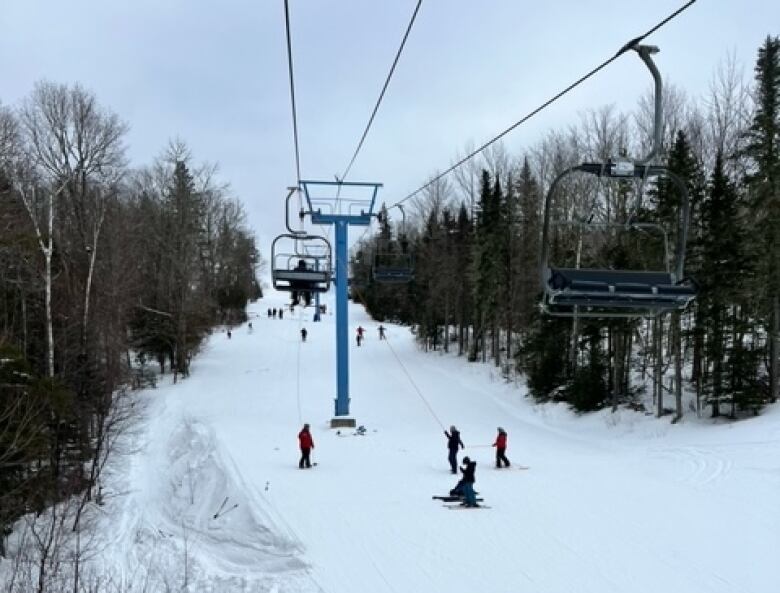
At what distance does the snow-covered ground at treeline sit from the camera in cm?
1009

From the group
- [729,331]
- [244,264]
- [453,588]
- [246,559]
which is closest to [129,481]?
[246,559]

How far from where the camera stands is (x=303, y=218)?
24.1 m

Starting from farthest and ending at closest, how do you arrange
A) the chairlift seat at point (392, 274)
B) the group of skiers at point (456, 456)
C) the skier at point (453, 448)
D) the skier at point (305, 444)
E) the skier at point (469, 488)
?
the chairlift seat at point (392, 274) < the skier at point (305, 444) < the skier at point (453, 448) < the group of skiers at point (456, 456) < the skier at point (469, 488)

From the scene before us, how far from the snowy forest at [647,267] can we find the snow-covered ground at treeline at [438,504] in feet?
6.23

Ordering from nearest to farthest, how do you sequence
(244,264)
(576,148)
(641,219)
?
(641,219) → (576,148) → (244,264)

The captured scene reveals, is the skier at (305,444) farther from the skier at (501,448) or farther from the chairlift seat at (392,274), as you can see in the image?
the chairlift seat at (392,274)

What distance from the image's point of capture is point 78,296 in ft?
85.5

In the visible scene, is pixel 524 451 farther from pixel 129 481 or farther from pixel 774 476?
pixel 129 481

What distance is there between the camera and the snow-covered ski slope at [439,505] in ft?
33.1

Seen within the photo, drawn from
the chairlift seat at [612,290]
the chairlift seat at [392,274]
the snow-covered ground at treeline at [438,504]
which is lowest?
the snow-covered ground at treeline at [438,504]

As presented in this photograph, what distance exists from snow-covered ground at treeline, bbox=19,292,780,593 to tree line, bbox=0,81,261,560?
2238 mm

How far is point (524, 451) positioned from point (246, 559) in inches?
440

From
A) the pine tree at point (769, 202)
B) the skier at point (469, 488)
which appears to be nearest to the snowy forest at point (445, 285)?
the pine tree at point (769, 202)

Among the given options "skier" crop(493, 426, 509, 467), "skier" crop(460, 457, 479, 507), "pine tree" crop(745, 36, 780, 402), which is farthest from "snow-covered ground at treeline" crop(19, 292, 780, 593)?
"pine tree" crop(745, 36, 780, 402)
